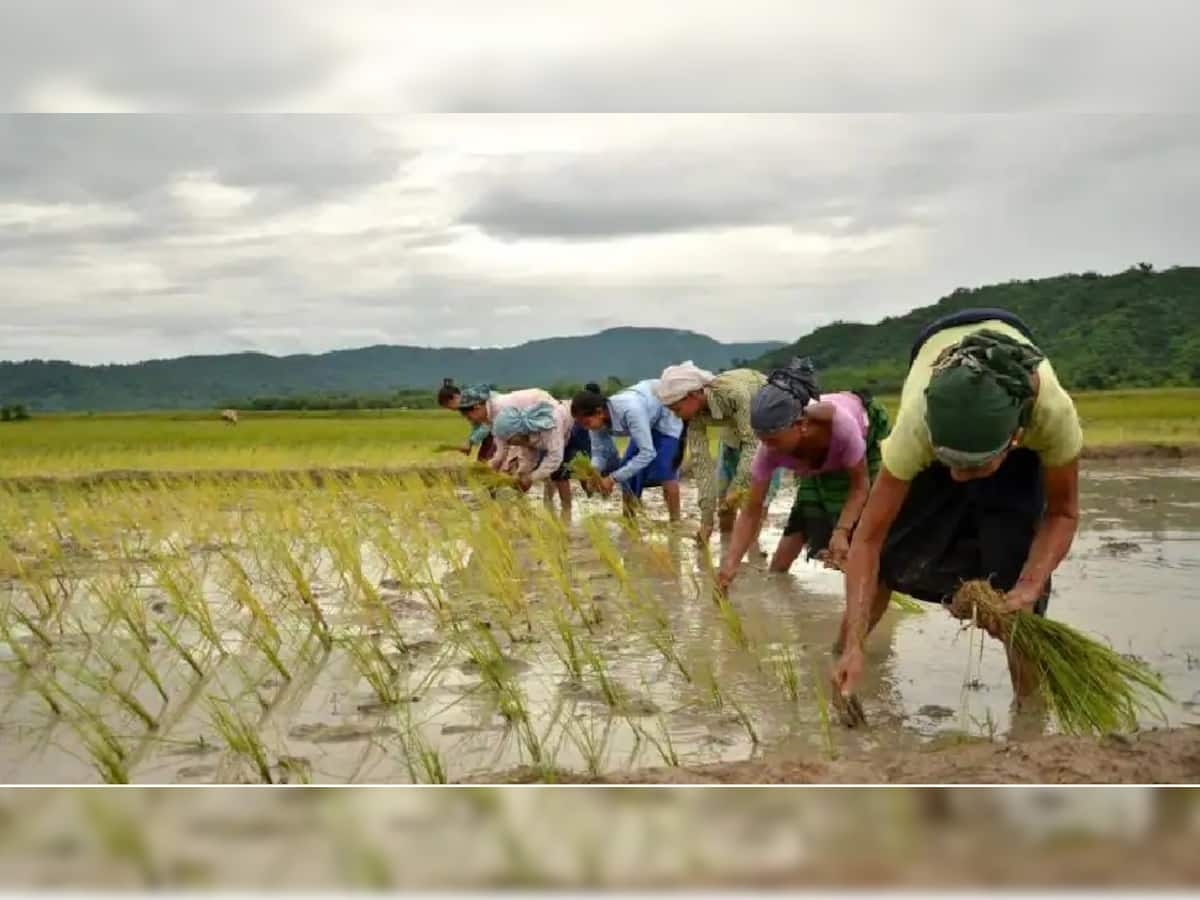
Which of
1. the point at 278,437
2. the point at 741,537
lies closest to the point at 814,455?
the point at 741,537

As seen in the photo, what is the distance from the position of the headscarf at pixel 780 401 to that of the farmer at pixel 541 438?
284 centimetres

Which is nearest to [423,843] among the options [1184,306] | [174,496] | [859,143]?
[859,143]

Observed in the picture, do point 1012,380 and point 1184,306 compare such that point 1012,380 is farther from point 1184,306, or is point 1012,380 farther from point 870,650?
point 1184,306

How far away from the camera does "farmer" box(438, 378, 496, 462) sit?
6.29 metres

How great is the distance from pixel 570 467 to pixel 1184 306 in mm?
3212

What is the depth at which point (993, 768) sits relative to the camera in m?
2.49

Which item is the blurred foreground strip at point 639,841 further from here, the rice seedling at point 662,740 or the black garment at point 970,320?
the black garment at point 970,320

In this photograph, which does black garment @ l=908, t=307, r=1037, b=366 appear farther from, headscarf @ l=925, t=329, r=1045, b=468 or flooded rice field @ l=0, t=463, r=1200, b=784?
flooded rice field @ l=0, t=463, r=1200, b=784

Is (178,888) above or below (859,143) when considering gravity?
below

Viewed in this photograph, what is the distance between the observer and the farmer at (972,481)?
2.40 m

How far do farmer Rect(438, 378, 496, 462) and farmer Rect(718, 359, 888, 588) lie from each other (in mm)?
2499

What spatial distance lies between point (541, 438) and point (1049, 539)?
3.76m

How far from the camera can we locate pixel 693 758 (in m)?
2.79

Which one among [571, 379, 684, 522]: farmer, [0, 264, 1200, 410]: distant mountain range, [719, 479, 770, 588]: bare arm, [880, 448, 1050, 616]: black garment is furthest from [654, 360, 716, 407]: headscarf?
[880, 448, 1050, 616]: black garment
